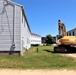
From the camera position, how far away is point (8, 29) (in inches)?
728

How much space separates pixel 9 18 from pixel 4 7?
1.02 m

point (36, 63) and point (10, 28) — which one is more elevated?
point (10, 28)

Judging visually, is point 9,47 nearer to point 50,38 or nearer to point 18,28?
point 18,28

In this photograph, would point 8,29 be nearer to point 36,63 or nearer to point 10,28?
point 10,28

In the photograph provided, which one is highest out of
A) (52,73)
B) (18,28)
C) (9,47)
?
(18,28)

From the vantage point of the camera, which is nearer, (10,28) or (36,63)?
(36,63)

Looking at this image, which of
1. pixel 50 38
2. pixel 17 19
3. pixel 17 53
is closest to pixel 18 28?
pixel 17 19

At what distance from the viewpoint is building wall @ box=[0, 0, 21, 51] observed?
18.4 metres

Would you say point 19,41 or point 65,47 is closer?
point 19,41

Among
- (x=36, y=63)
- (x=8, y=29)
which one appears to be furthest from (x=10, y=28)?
(x=36, y=63)

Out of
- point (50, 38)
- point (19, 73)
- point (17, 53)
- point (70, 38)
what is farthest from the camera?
point (50, 38)

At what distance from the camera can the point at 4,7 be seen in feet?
61.5

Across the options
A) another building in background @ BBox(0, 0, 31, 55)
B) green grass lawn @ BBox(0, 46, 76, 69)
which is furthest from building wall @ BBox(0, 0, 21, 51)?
green grass lawn @ BBox(0, 46, 76, 69)

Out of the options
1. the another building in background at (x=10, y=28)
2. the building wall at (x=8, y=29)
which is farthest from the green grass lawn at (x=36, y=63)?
the building wall at (x=8, y=29)
